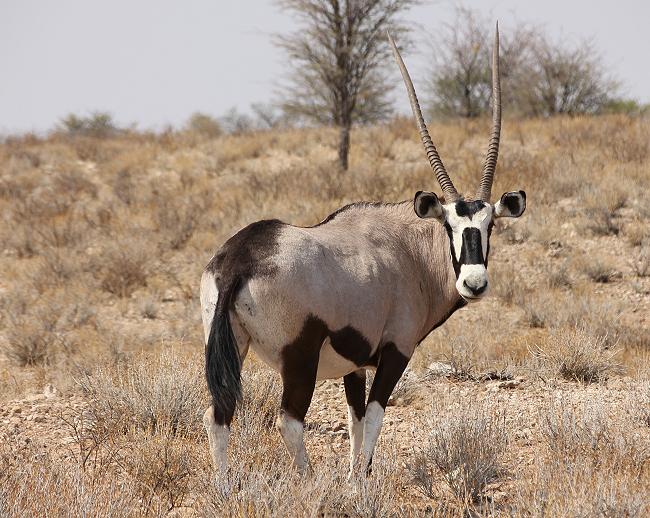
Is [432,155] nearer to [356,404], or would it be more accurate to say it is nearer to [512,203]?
[512,203]

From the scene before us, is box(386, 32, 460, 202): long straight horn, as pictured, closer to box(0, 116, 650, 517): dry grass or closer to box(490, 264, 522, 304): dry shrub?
box(0, 116, 650, 517): dry grass

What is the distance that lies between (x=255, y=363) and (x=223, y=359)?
2843mm

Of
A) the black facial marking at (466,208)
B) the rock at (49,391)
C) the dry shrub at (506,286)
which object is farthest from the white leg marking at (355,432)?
the dry shrub at (506,286)

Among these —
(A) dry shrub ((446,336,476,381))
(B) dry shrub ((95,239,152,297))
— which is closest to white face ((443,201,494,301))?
(A) dry shrub ((446,336,476,381))

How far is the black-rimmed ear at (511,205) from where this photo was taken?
4.87 m

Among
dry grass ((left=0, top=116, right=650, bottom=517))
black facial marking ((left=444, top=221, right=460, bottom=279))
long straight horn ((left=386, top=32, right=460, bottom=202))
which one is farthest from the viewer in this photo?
long straight horn ((left=386, top=32, right=460, bottom=202))

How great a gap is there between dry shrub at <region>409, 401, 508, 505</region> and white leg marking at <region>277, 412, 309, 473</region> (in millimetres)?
829

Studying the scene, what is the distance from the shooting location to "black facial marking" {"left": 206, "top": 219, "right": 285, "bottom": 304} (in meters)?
4.11

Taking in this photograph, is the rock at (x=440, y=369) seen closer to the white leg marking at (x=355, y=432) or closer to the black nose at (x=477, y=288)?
the white leg marking at (x=355, y=432)

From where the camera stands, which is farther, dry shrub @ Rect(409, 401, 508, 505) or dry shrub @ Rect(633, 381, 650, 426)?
dry shrub @ Rect(633, 381, 650, 426)

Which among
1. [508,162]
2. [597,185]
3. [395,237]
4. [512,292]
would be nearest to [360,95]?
[508,162]

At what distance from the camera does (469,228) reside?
456 cm

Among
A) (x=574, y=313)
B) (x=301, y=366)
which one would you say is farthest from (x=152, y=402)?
(x=574, y=313)

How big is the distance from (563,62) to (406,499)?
79.6 ft
